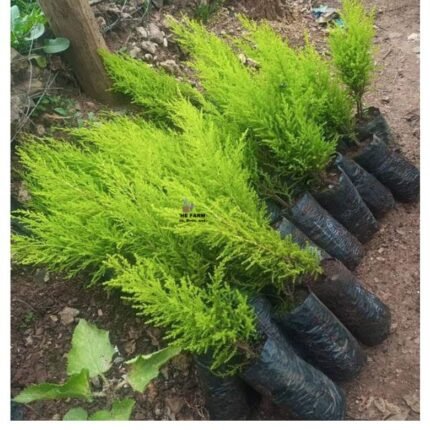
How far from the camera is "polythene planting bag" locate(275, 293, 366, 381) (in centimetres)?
162

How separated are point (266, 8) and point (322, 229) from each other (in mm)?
2225

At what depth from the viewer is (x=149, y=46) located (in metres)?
2.76

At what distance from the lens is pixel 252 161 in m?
2.02

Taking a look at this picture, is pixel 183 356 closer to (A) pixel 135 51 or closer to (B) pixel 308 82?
(B) pixel 308 82

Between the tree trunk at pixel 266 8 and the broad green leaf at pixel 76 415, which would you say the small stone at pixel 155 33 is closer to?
the tree trunk at pixel 266 8

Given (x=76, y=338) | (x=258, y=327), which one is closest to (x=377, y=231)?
(x=258, y=327)

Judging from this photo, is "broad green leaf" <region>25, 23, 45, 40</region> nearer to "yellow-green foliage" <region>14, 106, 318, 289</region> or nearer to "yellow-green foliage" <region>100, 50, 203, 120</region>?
"yellow-green foliage" <region>100, 50, 203, 120</region>

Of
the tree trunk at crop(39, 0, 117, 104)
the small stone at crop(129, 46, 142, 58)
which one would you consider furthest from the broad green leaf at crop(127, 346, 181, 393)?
the small stone at crop(129, 46, 142, 58)

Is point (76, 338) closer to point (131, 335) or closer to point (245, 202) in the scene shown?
point (131, 335)

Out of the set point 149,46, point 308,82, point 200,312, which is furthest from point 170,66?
point 200,312

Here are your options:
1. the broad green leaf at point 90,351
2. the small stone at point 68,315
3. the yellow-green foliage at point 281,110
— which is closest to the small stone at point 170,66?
the yellow-green foliage at point 281,110

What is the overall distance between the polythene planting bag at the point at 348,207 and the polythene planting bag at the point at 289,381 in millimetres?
689

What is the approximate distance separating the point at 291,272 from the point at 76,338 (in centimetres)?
71

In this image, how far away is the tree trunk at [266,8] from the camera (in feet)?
11.7
